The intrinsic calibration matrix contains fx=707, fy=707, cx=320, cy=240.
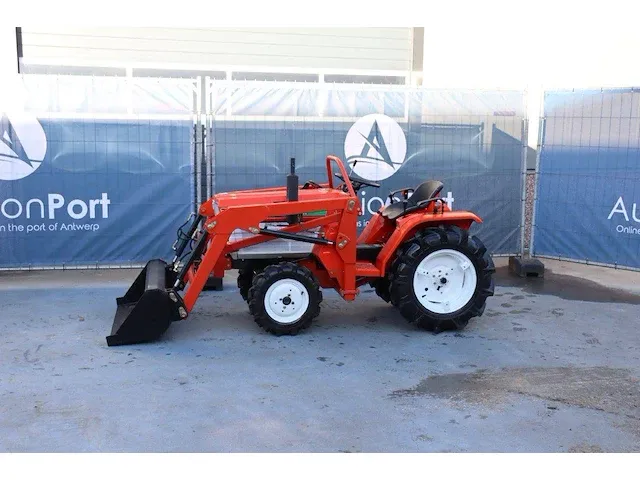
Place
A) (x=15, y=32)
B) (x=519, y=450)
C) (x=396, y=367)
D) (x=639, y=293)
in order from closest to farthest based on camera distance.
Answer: (x=519, y=450)
(x=396, y=367)
(x=639, y=293)
(x=15, y=32)

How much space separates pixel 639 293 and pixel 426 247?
2.83m

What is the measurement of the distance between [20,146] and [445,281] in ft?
15.2

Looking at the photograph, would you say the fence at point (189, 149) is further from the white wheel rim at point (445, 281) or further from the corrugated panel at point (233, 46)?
the corrugated panel at point (233, 46)

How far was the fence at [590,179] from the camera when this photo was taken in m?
7.46

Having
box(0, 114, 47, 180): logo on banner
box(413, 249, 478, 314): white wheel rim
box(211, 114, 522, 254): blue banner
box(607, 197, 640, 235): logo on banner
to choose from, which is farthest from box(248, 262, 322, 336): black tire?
box(607, 197, 640, 235): logo on banner

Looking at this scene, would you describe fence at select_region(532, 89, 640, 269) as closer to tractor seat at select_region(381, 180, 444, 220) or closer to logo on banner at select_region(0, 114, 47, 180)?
tractor seat at select_region(381, 180, 444, 220)

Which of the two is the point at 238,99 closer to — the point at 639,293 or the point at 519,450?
the point at 639,293

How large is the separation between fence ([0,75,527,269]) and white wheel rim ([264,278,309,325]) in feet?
7.02

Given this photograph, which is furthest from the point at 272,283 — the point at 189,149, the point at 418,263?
the point at 189,149

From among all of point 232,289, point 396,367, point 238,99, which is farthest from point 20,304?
point 396,367

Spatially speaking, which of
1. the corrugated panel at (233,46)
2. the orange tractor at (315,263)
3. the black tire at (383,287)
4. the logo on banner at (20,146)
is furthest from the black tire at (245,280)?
the corrugated panel at (233,46)

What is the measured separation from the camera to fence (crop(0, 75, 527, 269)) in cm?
744

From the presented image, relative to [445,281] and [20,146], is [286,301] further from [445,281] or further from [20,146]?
[20,146]

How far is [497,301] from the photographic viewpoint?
6.79m
